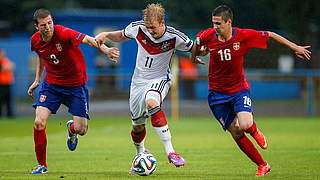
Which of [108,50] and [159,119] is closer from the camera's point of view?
[108,50]

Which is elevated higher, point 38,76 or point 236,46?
point 236,46

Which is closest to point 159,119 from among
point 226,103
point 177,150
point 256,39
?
point 226,103

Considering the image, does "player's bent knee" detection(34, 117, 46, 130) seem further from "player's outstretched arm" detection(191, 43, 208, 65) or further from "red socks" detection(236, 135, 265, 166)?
"red socks" detection(236, 135, 265, 166)

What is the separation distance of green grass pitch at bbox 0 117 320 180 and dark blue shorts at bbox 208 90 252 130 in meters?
0.71

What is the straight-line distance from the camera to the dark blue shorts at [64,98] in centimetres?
1172

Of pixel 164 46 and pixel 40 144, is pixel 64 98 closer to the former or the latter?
pixel 40 144

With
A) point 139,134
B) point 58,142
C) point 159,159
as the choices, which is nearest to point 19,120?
point 58,142

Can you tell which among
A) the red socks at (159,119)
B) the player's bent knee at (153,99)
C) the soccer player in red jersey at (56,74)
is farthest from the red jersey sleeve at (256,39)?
the soccer player in red jersey at (56,74)

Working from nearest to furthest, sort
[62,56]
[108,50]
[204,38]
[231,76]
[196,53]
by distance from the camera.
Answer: [108,50], [231,76], [204,38], [196,53], [62,56]

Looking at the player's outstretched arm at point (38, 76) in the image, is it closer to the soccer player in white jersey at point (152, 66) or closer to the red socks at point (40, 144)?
the red socks at point (40, 144)

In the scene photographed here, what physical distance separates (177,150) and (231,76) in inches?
176

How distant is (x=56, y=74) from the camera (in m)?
11.8

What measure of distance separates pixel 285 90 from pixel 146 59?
1699 centimetres

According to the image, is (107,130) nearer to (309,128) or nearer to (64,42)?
(309,128)
